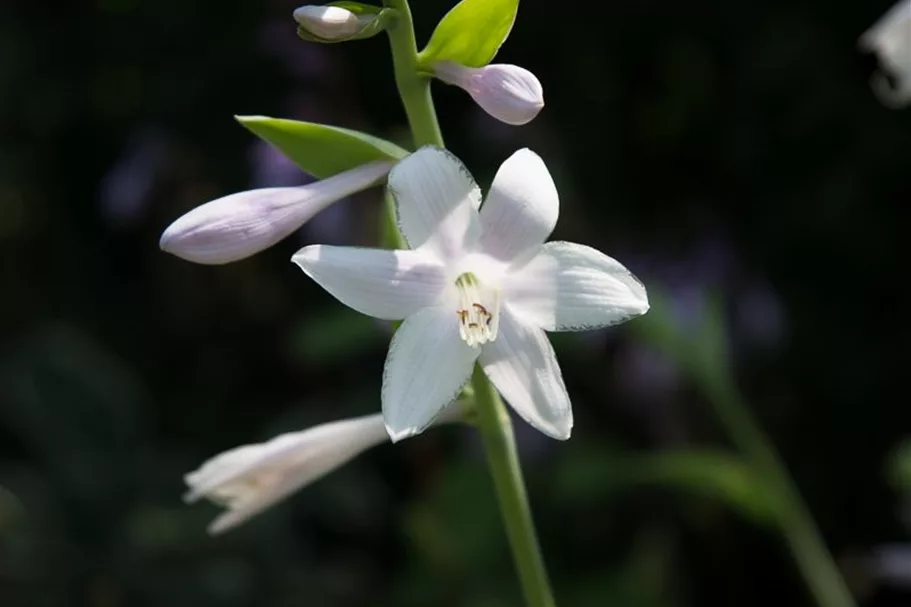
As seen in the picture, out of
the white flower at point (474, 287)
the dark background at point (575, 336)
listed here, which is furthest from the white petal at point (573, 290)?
the dark background at point (575, 336)

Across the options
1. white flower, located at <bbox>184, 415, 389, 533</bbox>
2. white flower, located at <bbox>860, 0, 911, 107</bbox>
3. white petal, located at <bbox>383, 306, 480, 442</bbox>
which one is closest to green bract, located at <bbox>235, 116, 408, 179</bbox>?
white petal, located at <bbox>383, 306, 480, 442</bbox>

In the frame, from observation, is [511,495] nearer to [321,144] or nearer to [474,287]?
[474,287]

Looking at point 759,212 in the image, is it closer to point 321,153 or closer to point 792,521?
point 792,521

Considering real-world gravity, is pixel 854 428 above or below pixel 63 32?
below

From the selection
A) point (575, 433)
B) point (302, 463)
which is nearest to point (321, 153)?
point (302, 463)

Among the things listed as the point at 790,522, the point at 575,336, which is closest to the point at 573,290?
the point at 790,522

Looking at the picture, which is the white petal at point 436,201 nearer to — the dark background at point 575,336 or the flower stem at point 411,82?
the flower stem at point 411,82

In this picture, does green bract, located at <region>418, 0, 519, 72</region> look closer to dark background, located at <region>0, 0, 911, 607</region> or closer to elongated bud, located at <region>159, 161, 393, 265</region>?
elongated bud, located at <region>159, 161, 393, 265</region>
